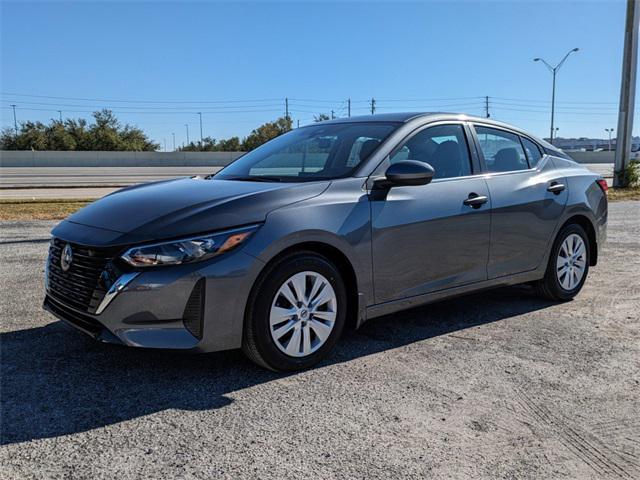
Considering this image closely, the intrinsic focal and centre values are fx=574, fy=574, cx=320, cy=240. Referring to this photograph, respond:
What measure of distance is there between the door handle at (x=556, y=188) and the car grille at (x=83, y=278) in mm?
3761

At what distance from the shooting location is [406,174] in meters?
3.82

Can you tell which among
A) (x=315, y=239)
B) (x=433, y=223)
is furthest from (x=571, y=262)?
(x=315, y=239)

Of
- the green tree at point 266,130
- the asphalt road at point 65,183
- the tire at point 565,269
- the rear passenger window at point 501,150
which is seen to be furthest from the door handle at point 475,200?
the green tree at point 266,130

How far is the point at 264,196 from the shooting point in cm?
354

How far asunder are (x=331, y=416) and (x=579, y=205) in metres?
3.55

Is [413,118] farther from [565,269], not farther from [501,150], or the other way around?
[565,269]

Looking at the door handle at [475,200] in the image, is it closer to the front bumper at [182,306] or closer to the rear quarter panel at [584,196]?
the rear quarter panel at [584,196]

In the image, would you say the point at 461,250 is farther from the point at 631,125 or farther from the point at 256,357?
the point at 631,125

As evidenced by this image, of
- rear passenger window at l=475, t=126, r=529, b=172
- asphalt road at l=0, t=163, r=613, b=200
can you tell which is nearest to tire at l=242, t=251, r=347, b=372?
rear passenger window at l=475, t=126, r=529, b=172

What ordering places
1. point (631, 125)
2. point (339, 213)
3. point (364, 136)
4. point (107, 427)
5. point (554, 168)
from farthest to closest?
point (631, 125)
point (554, 168)
point (364, 136)
point (339, 213)
point (107, 427)

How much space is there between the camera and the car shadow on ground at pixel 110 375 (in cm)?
298

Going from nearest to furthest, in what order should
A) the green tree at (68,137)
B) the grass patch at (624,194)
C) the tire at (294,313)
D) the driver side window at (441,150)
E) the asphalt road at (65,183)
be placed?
1. the tire at (294,313)
2. the driver side window at (441,150)
3. the grass patch at (624,194)
4. the asphalt road at (65,183)
5. the green tree at (68,137)

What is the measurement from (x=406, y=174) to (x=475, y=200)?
0.87 meters

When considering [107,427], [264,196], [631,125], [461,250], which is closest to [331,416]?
[107,427]
